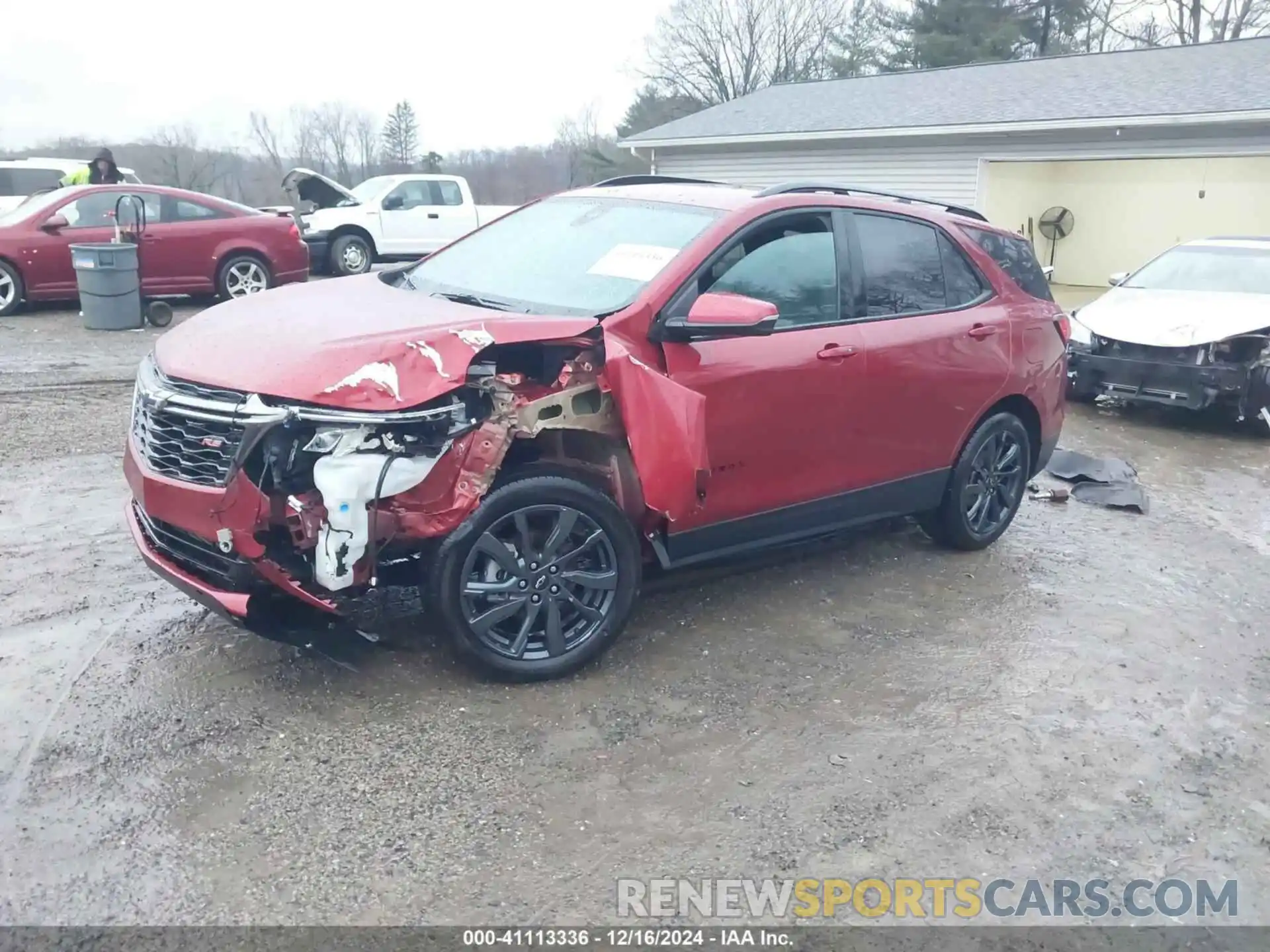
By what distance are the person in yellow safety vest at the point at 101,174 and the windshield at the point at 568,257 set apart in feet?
31.3

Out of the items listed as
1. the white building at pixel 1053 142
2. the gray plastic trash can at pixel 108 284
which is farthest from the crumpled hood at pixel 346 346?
the white building at pixel 1053 142

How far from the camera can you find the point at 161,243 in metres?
12.2

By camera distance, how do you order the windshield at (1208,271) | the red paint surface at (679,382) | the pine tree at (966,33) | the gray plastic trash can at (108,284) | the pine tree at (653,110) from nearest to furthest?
the red paint surface at (679,382), the windshield at (1208,271), the gray plastic trash can at (108,284), the pine tree at (966,33), the pine tree at (653,110)

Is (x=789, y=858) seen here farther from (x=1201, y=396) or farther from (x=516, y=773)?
(x=1201, y=396)

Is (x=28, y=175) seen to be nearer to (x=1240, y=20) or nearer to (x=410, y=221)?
(x=410, y=221)

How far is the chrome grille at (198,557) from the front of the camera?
343cm

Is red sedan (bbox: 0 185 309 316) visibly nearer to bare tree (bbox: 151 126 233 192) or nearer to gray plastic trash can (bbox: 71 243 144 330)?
gray plastic trash can (bbox: 71 243 144 330)

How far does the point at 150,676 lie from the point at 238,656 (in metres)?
0.31

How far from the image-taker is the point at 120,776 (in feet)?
10.6

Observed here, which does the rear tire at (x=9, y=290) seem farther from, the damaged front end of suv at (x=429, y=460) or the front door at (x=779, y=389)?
the front door at (x=779, y=389)

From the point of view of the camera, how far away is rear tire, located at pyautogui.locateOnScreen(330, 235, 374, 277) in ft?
55.6

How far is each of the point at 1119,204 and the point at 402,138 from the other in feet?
101

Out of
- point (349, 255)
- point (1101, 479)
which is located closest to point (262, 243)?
point (349, 255)

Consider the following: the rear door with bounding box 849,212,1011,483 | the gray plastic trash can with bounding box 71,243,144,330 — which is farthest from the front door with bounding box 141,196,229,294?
the rear door with bounding box 849,212,1011,483
